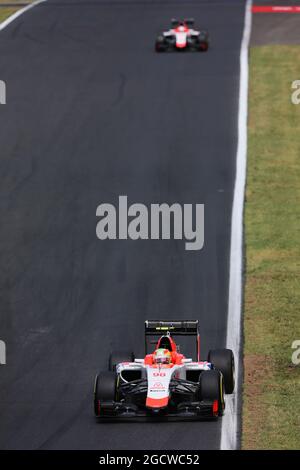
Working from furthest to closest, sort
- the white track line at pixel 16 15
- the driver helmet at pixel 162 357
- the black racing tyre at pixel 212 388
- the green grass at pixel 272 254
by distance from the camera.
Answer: the white track line at pixel 16 15, the driver helmet at pixel 162 357, the green grass at pixel 272 254, the black racing tyre at pixel 212 388

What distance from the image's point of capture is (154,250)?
2920cm

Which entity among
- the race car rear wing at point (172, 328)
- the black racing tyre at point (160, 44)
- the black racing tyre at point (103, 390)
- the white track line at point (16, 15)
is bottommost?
the black racing tyre at point (103, 390)

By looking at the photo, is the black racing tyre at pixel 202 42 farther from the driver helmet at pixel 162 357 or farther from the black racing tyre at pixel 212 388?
the black racing tyre at pixel 212 388

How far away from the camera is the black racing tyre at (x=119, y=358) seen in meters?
21.6

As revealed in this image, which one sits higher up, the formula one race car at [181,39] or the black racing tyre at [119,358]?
the formula one race car at [181,39]

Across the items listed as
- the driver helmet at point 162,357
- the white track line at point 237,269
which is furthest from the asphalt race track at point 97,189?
the driver helmet at point 162,357

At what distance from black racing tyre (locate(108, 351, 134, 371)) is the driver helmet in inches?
27.5

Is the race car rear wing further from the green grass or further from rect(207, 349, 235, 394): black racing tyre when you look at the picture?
the green grass

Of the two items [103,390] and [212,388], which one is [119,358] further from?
[212,388]

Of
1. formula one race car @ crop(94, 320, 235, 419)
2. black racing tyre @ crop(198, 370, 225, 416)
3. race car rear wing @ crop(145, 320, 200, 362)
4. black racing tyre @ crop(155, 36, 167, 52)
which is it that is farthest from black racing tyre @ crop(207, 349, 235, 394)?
black racing tyre @ crop(155, 36, 167, 52)

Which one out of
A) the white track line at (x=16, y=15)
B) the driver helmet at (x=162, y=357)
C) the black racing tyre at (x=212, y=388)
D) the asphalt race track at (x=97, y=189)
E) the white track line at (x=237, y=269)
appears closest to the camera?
the black racing tyre at (x=212, y=388)

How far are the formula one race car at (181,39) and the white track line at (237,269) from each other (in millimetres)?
1355

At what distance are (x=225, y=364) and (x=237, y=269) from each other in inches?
276
